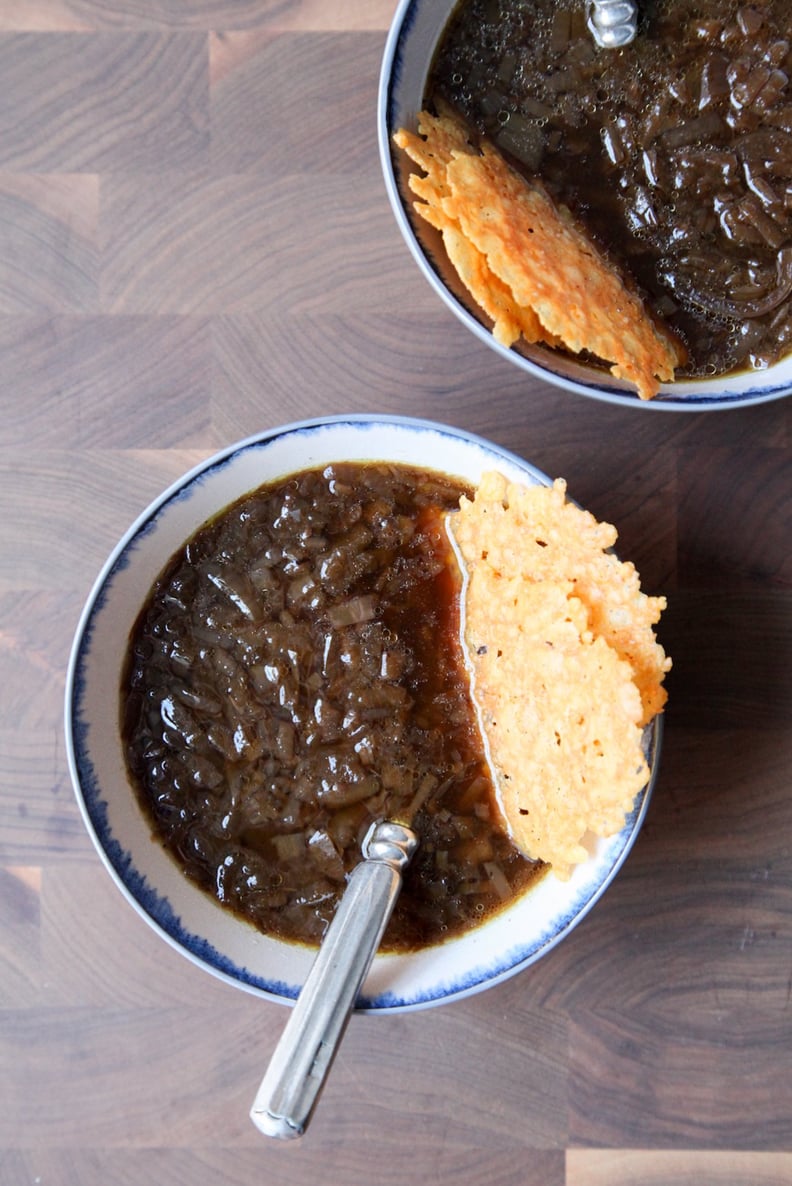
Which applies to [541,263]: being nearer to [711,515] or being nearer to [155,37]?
[711,515]

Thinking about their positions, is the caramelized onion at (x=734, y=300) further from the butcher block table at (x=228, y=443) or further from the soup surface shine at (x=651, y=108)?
the butcher block table at (x=228, y=443)

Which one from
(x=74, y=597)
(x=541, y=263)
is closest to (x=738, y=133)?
(x=541, y=263)

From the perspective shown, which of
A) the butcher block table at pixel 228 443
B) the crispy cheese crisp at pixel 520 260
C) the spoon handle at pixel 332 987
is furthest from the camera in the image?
the butcher block table at pixel 228 443

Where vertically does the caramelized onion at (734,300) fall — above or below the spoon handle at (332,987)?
above

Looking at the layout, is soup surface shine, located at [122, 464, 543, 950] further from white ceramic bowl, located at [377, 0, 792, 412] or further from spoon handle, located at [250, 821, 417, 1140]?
white ceramic bowl, located at [377, 0, 792, 412]

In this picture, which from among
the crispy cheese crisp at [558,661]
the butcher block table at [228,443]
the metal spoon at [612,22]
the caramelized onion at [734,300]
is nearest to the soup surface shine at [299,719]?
the crispy cheese crisp at [558,661]
